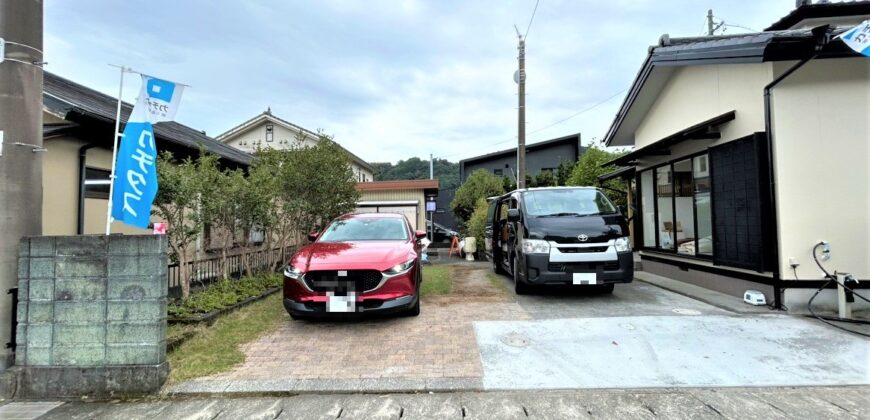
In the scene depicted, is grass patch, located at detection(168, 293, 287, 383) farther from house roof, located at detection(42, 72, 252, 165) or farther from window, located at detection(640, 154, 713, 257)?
window, located at detection(640, 154, 713, 257)

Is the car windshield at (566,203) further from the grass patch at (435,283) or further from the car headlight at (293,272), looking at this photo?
the car headlight at (293,272)

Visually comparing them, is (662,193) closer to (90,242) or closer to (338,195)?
(338,195)

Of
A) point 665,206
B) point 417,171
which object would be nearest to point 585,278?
point 665,206

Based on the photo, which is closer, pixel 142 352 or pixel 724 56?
pixel 142 352

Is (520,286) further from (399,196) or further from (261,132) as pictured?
(261,132)

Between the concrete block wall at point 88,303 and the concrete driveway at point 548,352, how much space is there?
618 millimetres

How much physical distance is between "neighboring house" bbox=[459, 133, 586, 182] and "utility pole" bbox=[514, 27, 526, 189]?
1703 cm

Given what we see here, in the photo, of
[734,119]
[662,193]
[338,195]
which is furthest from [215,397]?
[662,193]

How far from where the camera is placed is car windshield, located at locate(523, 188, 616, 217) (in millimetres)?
6715

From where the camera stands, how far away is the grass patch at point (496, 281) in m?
7.87

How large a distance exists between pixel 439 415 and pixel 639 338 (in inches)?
105

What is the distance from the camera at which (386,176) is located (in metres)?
44.6

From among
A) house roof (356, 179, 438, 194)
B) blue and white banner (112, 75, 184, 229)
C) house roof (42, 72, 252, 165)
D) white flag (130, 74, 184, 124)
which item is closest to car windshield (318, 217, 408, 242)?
blue and white banner (112, 75, 184, 229)

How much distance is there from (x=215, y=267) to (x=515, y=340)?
5256mm
